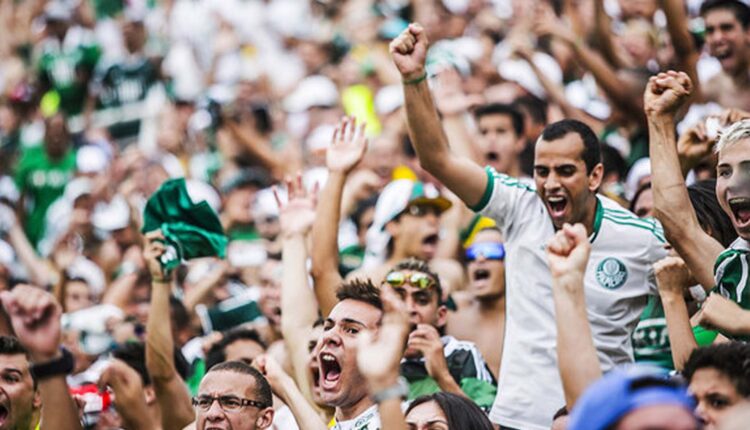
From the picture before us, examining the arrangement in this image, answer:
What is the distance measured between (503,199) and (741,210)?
53.3 inches

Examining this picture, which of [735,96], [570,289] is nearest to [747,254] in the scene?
[570,289]

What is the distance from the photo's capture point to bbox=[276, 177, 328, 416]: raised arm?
7777 millimetres

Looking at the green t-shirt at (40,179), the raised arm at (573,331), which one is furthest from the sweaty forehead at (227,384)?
the green t-shirt at (40,179)

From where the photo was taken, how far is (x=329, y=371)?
6727mm

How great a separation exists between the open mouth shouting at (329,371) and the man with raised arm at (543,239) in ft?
2.57

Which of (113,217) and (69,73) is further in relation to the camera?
(69,73)

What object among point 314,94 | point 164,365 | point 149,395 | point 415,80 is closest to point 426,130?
point 415,80

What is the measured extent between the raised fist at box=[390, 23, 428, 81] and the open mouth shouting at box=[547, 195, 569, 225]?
2.83ft

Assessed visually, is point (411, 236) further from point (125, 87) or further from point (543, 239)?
point (125, 87)

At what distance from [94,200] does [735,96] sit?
270 inches

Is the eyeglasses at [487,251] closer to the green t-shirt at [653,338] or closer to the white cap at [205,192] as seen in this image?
the green t-shirt at [653,338]

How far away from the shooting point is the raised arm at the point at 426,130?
6773 millimetres

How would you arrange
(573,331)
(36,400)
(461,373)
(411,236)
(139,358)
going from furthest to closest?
(411,236), (139,358), (461,373), (36,400), (573,331)

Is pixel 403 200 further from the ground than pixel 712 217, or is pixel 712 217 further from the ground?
pixel 403 200
